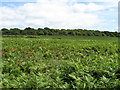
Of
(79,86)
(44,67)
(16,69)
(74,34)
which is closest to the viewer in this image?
(79,86)

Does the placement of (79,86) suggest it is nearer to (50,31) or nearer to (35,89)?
(35,89)

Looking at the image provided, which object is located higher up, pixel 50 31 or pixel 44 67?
pixel 50 31

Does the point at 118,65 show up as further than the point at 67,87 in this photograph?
Yes

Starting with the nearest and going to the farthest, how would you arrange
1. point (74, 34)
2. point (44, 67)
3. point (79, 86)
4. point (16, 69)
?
point (79, 86) → point (16, 69) → point (44, 67) → point (74, 34)

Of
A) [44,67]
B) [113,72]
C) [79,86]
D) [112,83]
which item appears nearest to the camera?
[79,86]

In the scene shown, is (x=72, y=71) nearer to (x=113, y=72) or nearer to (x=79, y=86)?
(x=79, y=86)

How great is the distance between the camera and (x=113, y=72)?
4.76 meters

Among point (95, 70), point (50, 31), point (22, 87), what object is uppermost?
point (50, 31)

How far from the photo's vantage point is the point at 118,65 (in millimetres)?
5102

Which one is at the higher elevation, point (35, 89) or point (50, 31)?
point (50, 31)

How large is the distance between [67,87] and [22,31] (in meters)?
23.8

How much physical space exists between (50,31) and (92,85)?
2305 cm

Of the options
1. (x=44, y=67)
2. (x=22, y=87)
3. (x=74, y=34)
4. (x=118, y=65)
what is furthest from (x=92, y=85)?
(x=74, y=34)

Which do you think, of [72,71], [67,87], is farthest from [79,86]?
[72,71]
